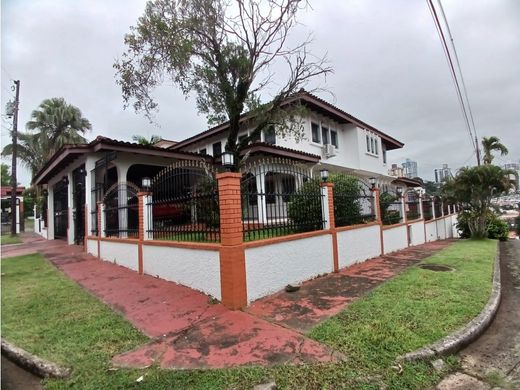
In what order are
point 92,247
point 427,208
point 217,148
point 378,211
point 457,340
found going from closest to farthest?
point 457,340 < point 378,211 < point 92,247 < point 217,148 < point 427,208

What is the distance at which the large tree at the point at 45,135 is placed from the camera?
23297 mm

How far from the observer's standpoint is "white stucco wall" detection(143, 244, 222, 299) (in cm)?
517

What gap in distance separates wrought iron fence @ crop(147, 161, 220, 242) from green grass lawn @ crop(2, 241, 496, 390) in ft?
5.99

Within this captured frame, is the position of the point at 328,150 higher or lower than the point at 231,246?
higher

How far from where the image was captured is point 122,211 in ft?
28.3

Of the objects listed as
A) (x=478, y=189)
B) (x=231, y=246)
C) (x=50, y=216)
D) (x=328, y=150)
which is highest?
(x=328, y=150)

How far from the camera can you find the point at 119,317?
464 centimetres

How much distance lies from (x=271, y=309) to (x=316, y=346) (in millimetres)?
1334

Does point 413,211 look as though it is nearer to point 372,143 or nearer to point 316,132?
point 316,132

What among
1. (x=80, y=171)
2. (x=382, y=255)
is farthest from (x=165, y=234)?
(x=80, y=171)

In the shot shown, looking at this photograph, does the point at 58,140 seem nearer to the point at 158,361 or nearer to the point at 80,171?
the point at 80,171

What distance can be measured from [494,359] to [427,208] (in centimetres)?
1459

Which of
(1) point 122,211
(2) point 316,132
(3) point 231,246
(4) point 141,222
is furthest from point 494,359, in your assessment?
(2) point 316,132

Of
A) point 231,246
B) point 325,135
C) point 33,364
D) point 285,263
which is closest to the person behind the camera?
point 33,364
